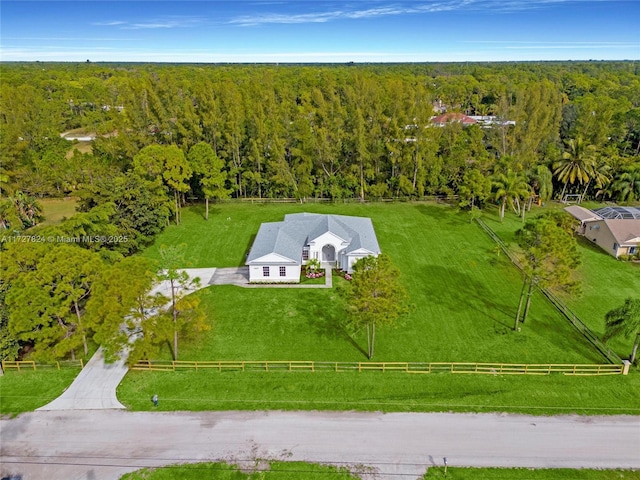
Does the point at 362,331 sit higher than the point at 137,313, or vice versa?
the point at 137,313

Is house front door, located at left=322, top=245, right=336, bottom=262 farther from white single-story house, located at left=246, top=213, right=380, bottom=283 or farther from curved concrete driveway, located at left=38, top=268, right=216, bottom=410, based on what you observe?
curved concrete driveway, located at left=38, top=268, right=216, bottom=410

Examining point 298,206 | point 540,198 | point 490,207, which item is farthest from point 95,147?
point 540,198

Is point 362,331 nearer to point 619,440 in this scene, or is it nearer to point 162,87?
point 619,440

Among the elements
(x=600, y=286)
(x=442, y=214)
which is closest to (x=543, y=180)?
(x=442, y=214)

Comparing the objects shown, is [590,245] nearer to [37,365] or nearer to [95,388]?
[95,388]

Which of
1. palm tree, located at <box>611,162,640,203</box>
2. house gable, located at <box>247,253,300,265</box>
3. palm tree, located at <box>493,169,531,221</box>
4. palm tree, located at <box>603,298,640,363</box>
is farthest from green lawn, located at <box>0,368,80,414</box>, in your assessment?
palm tree, located at <box>611,162,640,203</box>
